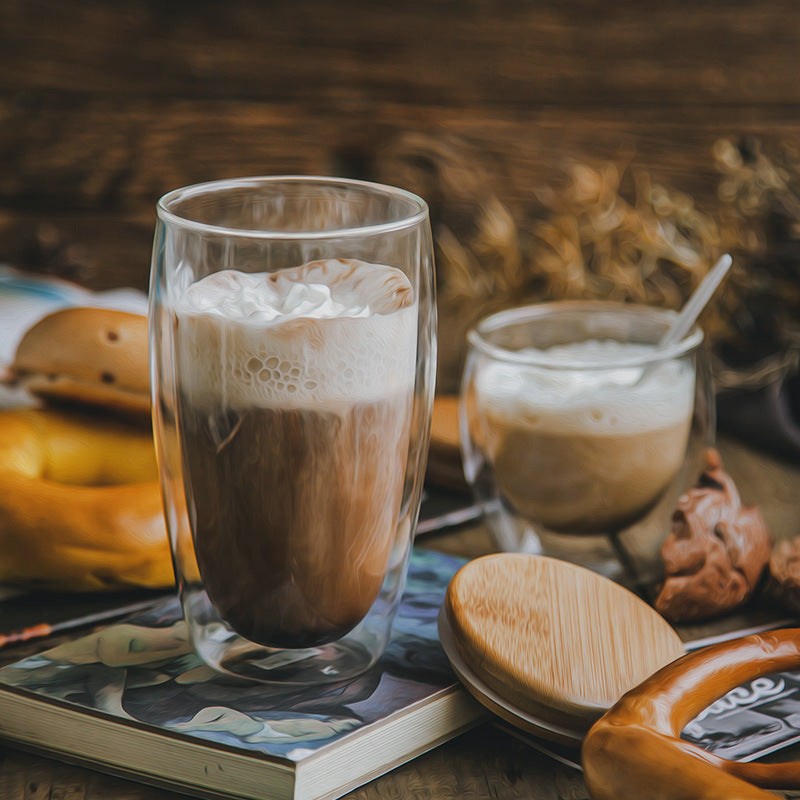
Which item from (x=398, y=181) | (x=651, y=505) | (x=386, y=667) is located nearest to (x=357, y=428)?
(x=386, y=667)

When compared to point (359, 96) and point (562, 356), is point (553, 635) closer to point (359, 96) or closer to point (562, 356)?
point (562, 356)

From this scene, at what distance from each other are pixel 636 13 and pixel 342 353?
2.88ft

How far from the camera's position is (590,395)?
0.74 meters

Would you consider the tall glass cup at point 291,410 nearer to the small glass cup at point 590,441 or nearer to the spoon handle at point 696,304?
the small glass cup at point 590,441

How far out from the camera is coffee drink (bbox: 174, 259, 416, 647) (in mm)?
537

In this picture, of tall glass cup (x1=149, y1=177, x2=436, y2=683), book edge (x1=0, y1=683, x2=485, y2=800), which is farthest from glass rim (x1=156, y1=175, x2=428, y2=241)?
book edge (x1=0, y1=683, x2=485, y2=800)

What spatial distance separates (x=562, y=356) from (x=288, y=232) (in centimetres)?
31

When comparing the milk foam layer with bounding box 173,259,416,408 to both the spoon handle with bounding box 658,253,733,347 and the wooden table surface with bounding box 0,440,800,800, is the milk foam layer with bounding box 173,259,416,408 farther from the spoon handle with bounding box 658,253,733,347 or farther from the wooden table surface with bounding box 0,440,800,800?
the spoon handle with bounding box 658,253,733,347

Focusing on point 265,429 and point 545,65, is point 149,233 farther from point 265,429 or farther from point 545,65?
point 265,429

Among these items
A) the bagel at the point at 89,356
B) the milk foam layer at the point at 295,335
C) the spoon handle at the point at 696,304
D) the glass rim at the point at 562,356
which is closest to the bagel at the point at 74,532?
the bagel at the point at 89,356

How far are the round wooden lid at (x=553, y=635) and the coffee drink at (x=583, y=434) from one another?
0.43 feet

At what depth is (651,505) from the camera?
803 millimetres

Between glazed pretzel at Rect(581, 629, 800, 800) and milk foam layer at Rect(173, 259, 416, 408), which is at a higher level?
milk foam layer at Rect(173, 259, 416, 408)

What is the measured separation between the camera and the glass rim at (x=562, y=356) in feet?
2.44
